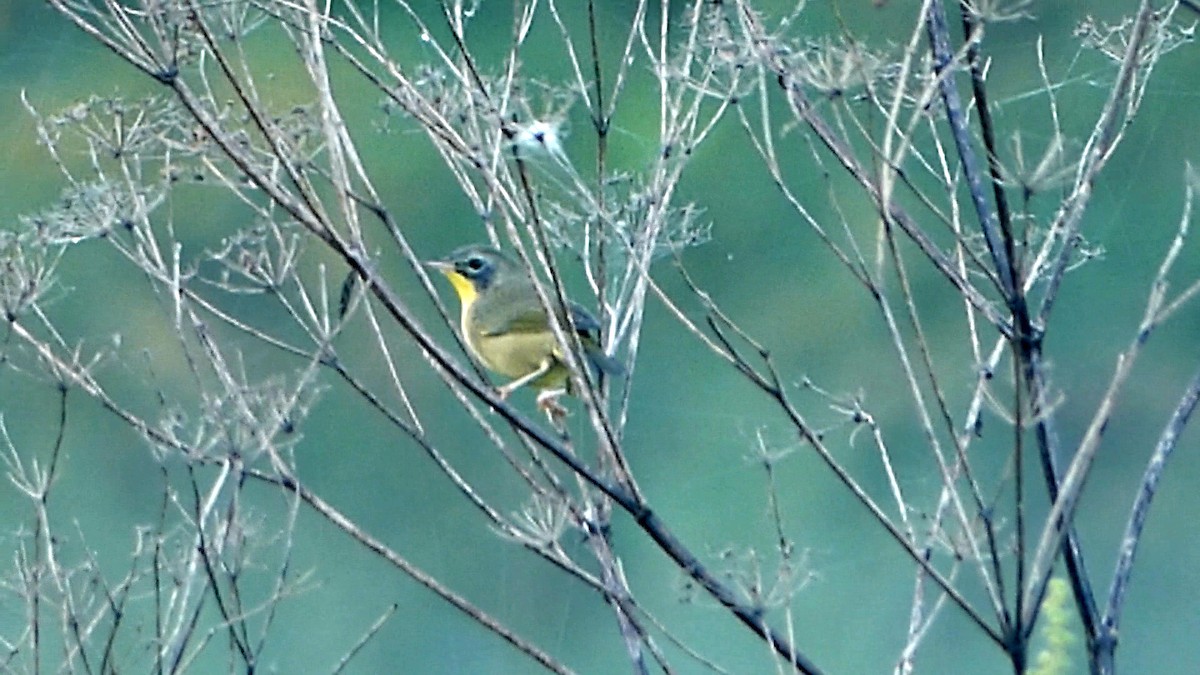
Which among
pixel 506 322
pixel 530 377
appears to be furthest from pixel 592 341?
pixel 506 322

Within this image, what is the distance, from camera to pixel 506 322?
283 centimetres

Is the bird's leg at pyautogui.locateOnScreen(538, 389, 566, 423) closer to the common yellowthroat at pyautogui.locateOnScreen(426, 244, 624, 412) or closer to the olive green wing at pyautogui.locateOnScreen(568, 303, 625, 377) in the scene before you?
the common yellowthroat at pyautogui.locateOnScreen(426, 244, 624, 412)

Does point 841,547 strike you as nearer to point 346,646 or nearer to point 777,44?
point 346,646

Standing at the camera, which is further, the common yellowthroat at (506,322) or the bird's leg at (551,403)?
the common yellowthroat at (506,322)

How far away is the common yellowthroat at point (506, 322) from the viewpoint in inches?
109

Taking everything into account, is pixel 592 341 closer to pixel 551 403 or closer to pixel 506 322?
pixel 551 403

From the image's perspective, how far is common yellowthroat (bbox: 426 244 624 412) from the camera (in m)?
2.77

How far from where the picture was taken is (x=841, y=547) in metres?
3.76

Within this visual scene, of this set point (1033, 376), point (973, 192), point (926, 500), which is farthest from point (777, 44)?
point (926, 500)

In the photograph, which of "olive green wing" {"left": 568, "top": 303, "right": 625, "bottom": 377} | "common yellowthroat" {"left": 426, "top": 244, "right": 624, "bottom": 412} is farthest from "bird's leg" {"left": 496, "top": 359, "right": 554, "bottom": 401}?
"olive green wing" {"left": 568, "top": 303, "right": 625, "bottom": 377}

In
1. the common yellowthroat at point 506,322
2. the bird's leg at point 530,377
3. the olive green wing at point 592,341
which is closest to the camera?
the olive green wing at point 592,341

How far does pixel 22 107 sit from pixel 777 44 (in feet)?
7.69

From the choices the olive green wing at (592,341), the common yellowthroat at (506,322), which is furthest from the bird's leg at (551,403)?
the olive green wing at (592,341)

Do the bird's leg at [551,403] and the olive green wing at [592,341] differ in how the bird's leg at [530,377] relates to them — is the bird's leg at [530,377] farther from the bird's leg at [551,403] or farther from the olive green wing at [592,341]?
the olive green wing at [592,341]
